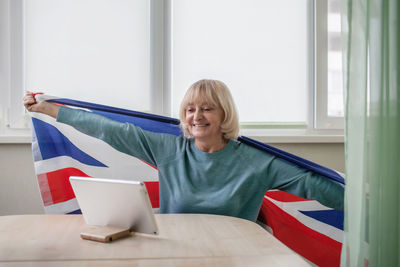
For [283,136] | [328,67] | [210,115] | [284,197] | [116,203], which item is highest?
[328,67]

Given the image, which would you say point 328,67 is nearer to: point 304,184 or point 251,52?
point 251,52

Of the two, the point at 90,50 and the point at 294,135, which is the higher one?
the point at 90,50

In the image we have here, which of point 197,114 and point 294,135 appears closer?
point 197,114

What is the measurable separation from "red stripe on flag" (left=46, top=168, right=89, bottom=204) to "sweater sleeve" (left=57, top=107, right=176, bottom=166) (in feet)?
0.82

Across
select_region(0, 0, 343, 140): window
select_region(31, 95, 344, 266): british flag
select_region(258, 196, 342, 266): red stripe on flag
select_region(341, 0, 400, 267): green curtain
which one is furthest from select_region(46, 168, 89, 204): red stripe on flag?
select_region(341, 0, 400, 267): green curtain

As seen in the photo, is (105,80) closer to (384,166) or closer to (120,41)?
(120,41)

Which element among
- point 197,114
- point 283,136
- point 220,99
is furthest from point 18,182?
point 283,136

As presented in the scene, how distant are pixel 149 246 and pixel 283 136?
1.43 meters

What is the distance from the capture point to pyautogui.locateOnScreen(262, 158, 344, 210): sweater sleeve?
1678 mm

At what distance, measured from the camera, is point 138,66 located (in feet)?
7.72

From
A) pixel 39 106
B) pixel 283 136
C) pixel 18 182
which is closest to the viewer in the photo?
pixel 39 106

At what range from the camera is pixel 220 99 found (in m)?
1.82

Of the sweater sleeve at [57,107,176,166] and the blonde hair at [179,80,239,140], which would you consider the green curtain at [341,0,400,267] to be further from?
the sweater sleeve at [57,107,176,166]

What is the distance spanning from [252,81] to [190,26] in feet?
1.69
